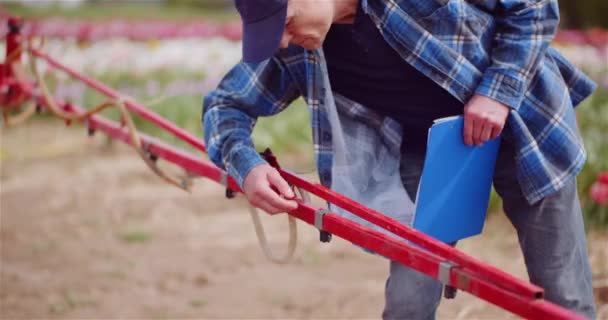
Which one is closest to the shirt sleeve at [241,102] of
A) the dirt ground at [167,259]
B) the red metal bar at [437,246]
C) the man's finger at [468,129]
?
the red metal bar at [437,246]

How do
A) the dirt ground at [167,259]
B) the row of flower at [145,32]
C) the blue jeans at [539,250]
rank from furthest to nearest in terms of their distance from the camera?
the row of flower at [145,32] < the dirt ground at [167,259] < the blue jeans at [539,250]

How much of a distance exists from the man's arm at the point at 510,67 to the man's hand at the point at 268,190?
420mm

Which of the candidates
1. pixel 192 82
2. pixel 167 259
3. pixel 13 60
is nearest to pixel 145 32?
pixel 192 82

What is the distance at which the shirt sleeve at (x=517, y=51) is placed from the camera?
2.01 meters

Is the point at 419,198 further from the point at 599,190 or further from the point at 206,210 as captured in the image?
the point at 206,210

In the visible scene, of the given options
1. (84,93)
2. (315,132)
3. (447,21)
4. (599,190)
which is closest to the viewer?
(447,21)

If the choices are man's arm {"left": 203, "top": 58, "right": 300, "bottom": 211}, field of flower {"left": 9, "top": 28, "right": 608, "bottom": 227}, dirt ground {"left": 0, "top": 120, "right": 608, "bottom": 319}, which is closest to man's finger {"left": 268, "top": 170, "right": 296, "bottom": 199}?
man's arm {"left": 203, "top": 58, "right": 300, "bottom": 211}

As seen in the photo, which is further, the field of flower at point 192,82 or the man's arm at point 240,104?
the field of flower at point 192,82

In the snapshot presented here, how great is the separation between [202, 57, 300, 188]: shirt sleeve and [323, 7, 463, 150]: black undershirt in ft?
0.49

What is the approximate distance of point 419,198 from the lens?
6.68 feet

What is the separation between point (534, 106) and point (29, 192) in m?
4.08

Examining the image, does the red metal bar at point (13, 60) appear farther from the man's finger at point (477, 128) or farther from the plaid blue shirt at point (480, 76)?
the man's finger at point (477, 128)

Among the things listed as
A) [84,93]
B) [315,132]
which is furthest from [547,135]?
[84,93]

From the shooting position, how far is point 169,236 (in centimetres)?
468
